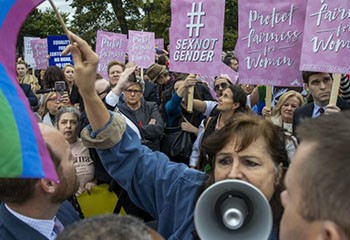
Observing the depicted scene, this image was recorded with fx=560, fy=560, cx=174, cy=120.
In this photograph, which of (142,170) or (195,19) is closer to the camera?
(142,170)

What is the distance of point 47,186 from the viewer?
2.10 meters

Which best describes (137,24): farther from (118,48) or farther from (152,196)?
(152,196)

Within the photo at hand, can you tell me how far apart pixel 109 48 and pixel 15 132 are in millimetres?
7778

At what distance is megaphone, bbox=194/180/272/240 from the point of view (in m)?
1.78

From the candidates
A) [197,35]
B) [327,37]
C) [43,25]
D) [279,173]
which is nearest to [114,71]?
[197,35]

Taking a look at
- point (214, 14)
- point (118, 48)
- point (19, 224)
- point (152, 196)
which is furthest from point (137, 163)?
point (118, 48)

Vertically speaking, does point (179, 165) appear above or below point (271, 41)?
below

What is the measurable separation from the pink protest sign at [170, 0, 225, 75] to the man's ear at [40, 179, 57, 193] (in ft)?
11.4

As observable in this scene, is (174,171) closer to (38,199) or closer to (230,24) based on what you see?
(38,199)

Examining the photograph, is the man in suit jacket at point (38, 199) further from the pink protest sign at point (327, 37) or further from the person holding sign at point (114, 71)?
the person holding sign at point (114, 71)

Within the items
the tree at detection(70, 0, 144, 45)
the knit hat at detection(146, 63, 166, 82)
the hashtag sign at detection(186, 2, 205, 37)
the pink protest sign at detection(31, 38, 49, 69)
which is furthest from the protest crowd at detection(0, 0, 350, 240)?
the tree at detection(70, 0, 144, 45)

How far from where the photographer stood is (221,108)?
514 cm

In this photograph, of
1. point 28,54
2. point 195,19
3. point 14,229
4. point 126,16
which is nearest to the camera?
point 14,229

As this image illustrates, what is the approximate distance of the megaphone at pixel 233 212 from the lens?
5.84 ft
